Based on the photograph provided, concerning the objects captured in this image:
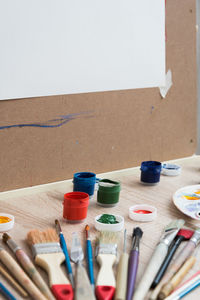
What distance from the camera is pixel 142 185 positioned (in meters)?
1.18

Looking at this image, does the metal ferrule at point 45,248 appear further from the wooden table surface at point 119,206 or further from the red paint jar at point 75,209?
the red paint jar at point 75,209

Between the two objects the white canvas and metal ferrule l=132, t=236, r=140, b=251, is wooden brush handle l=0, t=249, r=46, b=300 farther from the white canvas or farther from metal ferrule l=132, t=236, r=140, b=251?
the white canvas

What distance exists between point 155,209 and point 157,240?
127 millimetres

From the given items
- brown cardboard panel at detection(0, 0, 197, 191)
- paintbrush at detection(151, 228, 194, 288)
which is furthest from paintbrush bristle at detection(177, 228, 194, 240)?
brown cardboard panel at detection(0, 0, 197, 191)

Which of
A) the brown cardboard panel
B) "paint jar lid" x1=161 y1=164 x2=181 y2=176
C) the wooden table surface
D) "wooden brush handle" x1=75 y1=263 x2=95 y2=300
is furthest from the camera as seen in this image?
"paint jar lid" x1=161 y1=164 x2=181 y2=176

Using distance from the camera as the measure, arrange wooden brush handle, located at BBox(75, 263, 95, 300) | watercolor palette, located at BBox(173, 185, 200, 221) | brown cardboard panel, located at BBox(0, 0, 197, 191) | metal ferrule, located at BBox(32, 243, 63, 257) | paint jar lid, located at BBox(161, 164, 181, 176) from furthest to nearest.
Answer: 1. paint jar lid, located at BBox(161, 164, 181, 176)
2. brown cardboard panel, located at BBox(0, 0, 197, 191)
3. watercolor palette, located at BBox(173, 185, 200, 221)
4. metal ferrule, located at BBox(32, 243, 63, 257)
5. wooden brush handle, located at BBox(75, 263, 95, 300)

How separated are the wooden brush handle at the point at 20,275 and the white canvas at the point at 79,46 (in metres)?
0.46

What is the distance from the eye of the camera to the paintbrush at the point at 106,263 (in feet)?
2.07

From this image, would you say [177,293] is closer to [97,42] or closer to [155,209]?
[155,209]

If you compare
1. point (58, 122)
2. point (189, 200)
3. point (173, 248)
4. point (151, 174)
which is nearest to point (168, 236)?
point (173, 248)

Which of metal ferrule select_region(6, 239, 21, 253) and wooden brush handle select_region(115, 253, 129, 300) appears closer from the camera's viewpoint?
wooden brush handle select_region(115, 253, 129, 300)

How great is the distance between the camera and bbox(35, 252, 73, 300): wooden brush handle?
63 cm

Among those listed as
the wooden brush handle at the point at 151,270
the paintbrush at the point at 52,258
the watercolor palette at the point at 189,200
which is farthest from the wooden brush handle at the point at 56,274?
the watercolor palette at the point at 189,200

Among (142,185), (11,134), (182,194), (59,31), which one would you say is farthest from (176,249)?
(59,31)
